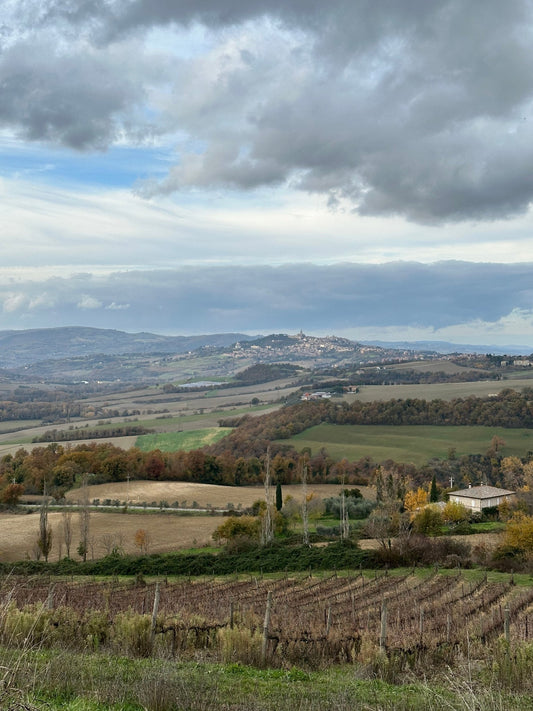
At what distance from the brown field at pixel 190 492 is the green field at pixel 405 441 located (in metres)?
14.0

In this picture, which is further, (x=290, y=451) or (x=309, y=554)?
(x=290, y=451)

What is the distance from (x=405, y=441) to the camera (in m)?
94.2

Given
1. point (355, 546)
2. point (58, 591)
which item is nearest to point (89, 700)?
point (58, 591)

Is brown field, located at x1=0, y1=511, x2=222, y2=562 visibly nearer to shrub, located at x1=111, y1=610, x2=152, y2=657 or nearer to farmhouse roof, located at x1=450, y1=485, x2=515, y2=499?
farmhouse roof, located at x1=450, y1=485, x2=515, y2=499

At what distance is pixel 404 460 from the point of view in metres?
84.2

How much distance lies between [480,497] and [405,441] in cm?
3357

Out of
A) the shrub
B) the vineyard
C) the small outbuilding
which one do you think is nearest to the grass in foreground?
the vineyard

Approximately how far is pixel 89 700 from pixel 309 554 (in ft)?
105

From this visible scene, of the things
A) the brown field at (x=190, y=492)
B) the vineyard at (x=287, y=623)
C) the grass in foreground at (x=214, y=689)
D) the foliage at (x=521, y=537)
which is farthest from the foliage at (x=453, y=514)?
the grass in foreground at (x=214, y=689)

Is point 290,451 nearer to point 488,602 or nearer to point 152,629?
point 488,602

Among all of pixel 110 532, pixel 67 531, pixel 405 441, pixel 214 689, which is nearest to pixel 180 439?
pixel 405 441

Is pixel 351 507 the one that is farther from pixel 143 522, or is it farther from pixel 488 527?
pixel 143 522

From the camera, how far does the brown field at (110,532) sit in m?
47.1

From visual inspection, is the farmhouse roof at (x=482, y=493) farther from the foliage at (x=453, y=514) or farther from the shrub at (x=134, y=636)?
the shrub at (x=134, y=636)
